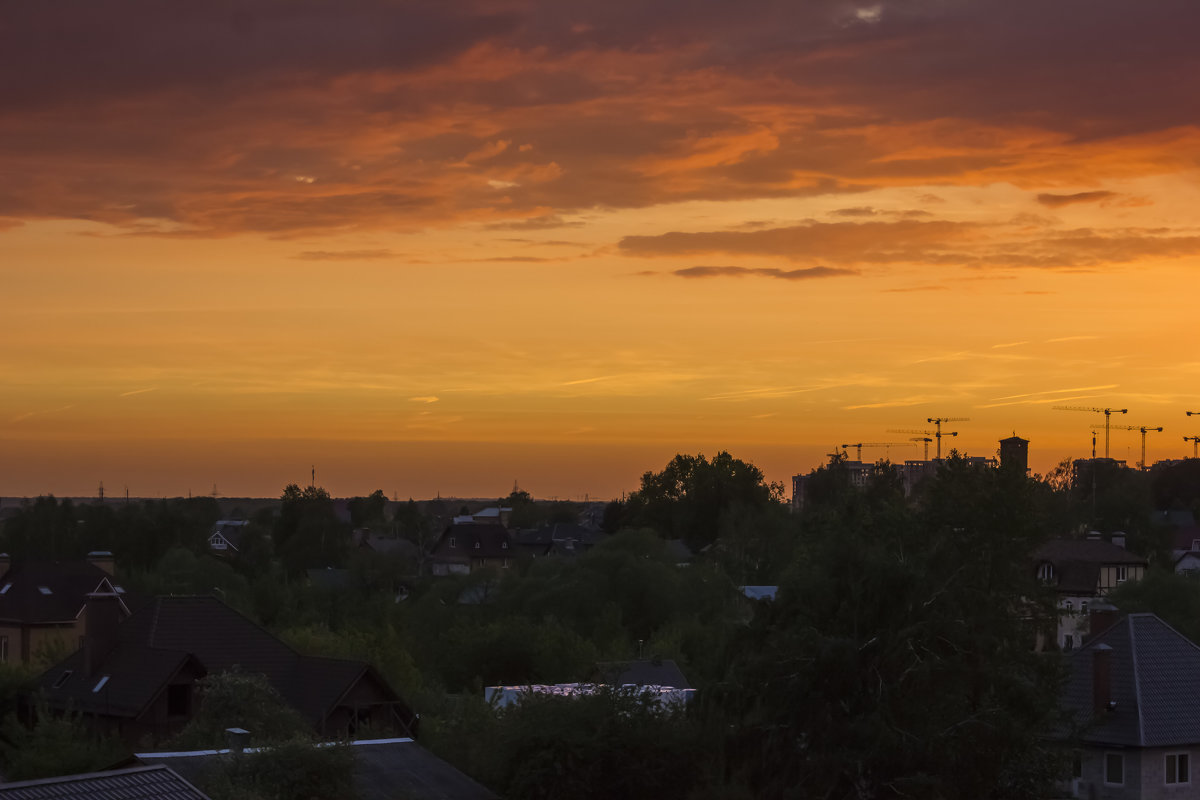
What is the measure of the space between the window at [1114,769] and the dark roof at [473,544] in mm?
113856

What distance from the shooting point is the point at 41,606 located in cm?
7275

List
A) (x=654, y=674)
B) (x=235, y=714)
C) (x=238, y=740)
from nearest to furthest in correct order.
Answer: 1. (x=238, y=740)
2. (x=235, y=714)
3. (x=654, y=674)

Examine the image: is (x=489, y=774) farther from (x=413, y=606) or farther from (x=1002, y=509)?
(x=413, y=606)

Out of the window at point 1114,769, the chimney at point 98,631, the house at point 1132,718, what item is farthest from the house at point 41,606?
the window at point 1114,769

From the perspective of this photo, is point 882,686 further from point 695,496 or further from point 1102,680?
point 695,496

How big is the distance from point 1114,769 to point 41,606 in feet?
162

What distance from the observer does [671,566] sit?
9906 cm

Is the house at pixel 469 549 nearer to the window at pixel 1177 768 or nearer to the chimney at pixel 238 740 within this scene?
the window at pixel 1177 768

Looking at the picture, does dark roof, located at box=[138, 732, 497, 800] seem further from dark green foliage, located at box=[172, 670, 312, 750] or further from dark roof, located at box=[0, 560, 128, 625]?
dark roof, located at box=[0, 560, 128, 625]

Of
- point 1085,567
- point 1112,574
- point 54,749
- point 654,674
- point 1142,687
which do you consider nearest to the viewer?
point 54,749

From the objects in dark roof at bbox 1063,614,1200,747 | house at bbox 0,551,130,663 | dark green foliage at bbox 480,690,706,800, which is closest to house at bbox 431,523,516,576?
house at bbox 0,551,130,663

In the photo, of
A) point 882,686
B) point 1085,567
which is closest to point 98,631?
point 882,686

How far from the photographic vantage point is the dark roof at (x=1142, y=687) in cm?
4591

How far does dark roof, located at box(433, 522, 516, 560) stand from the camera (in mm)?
158625
